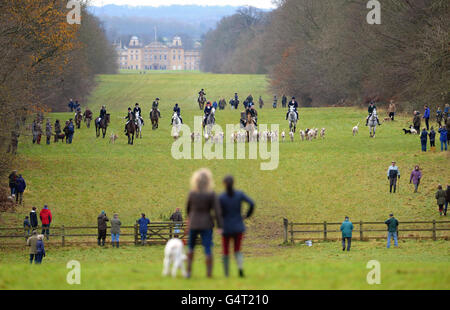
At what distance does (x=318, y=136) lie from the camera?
49.9 metres

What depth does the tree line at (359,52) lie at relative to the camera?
3997 cm

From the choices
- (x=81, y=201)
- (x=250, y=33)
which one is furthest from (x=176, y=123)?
(x=250, y=33)

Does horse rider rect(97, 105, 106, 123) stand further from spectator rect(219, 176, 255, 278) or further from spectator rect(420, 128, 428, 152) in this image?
spectator rect(219, 176, 255, 278)

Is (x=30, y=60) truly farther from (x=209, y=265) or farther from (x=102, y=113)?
(x=209, y=265)

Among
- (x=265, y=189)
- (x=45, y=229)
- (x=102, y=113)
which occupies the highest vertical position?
(x=102, y=113)

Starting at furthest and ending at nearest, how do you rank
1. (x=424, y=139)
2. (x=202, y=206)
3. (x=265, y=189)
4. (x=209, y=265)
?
(x=424, y=139)
(x=265, y=189)
(x=209, y=265)
(x=202, y=206)

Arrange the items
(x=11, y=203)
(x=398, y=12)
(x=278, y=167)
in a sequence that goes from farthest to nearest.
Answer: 1. (x=398, y=12)
2. (x=278, y=167)
3. (x=11, y=203)

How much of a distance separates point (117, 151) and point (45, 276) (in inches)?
1120

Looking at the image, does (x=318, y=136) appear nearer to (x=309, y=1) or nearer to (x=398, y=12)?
(x=398, y=12)

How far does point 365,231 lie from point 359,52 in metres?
35.8

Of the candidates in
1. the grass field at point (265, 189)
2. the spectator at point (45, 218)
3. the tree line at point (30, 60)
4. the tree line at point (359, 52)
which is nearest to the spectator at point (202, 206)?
the grass field at point (265, 189)

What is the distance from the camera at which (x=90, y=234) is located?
28.6 metres

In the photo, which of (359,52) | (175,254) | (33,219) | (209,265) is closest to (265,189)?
(33,219)

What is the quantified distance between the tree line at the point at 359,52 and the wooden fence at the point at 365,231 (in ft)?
33.5
